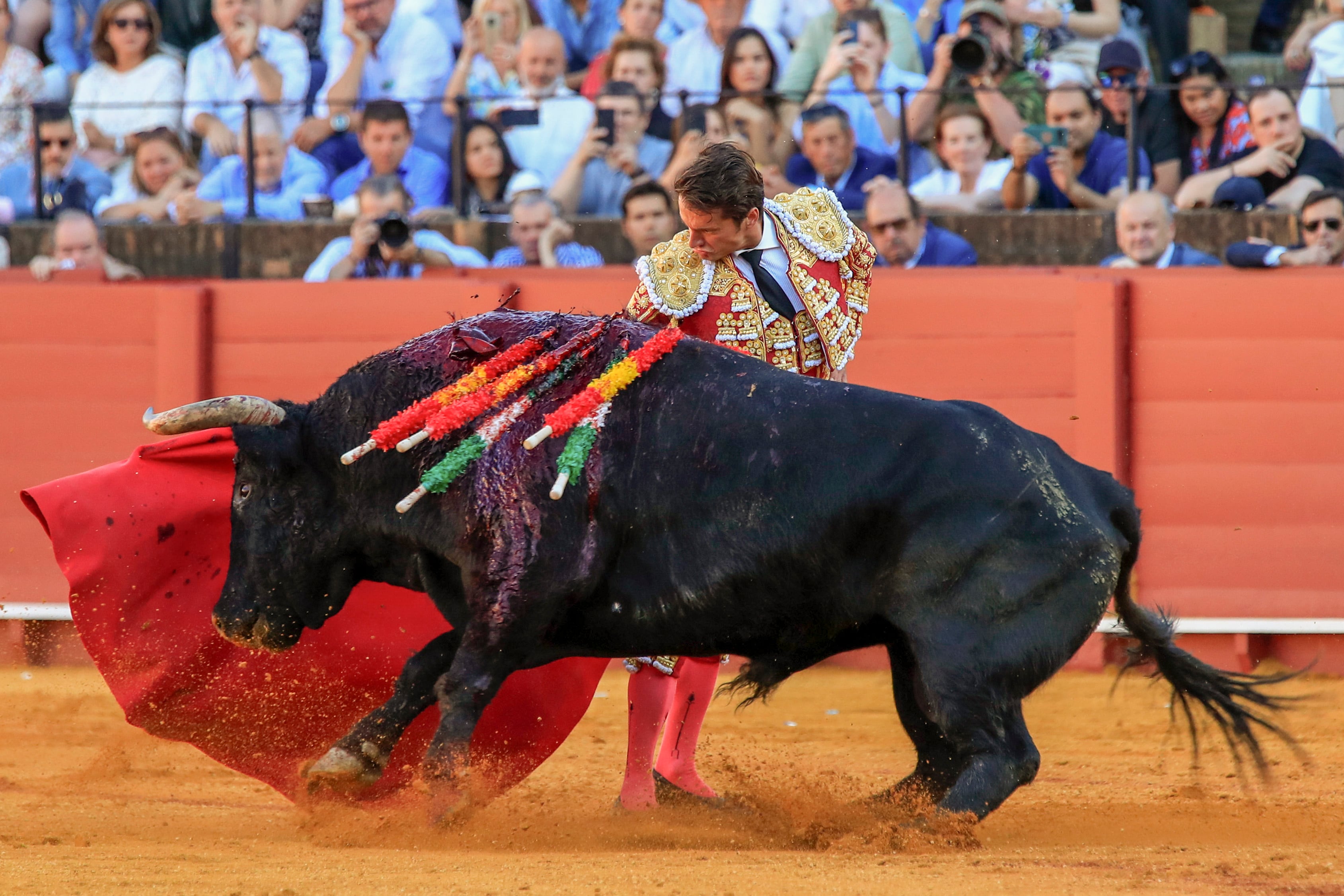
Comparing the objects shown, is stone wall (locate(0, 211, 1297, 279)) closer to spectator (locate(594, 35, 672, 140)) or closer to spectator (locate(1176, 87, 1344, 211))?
spectator (locate(1176, 87, 1344, 211))

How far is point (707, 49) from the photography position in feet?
25.3

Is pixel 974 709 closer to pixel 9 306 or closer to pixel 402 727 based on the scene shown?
pixel 402 727

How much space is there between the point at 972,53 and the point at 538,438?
14.6 ft

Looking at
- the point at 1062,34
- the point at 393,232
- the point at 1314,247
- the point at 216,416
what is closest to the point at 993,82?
the point at 1062,34

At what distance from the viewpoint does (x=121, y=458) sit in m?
6.54

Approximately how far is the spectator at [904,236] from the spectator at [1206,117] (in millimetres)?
1147

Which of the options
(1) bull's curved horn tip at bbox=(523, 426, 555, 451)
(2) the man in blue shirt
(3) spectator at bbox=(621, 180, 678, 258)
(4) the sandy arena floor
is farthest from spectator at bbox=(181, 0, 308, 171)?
(1) bull's curved horn tip at bbox=(523, 426, 555, 451)

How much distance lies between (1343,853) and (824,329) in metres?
1.55

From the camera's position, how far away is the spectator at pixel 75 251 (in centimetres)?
682

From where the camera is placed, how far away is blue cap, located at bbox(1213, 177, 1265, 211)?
22.4ft

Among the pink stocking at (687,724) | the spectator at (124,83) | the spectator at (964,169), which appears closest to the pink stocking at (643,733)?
the pink stocking at (687,724)

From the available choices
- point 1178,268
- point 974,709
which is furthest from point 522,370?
point 1178,268

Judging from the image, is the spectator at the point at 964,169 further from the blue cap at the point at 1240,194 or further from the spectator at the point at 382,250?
the spectator at the point at 382,250

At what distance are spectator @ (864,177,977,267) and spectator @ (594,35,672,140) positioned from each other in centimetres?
131
